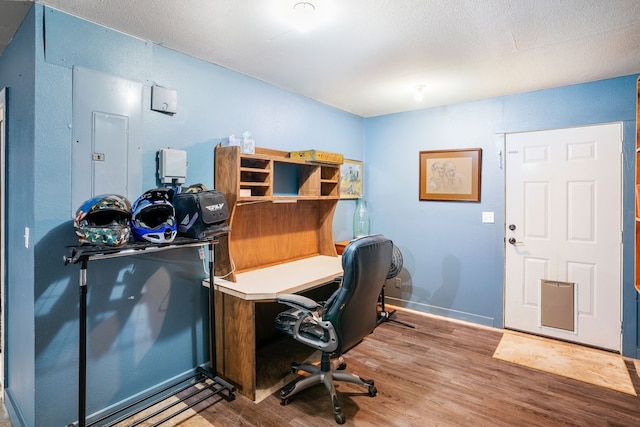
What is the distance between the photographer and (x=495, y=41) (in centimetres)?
225

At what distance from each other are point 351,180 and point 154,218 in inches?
104

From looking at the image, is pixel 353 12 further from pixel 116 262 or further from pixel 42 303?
pixel 42 303

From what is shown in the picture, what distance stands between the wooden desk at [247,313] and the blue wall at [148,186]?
24cm

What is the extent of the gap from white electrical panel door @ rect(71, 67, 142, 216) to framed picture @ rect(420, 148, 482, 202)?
2.97 m

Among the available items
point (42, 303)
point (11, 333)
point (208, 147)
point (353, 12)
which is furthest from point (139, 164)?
point (353, 12)

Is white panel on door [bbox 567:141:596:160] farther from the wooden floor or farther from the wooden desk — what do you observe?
the wooden desk

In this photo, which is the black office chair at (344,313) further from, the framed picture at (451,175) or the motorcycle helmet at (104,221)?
the framed picture at (451,175)

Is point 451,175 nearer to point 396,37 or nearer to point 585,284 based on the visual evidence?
point 585,284

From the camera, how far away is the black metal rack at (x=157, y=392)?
1623 mm

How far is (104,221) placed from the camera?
179 cm

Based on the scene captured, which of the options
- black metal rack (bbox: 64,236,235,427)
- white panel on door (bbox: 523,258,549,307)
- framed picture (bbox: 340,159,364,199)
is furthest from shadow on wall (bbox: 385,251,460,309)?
black metal rack (bbox: 64,236,235,427)

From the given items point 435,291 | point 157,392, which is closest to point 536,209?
point 435,291

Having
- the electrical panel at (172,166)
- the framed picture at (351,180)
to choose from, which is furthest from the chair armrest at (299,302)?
the framed picture at (351,180)

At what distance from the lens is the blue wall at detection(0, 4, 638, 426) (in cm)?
184
